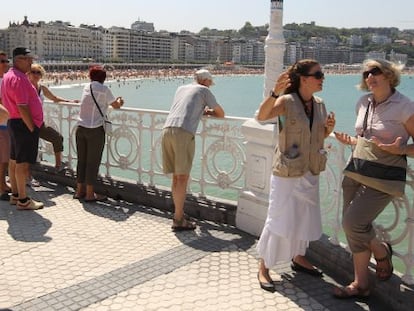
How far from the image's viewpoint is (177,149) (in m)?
5.15

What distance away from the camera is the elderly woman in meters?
6.22

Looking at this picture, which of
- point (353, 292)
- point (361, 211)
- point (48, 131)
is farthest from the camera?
point (48, 131)

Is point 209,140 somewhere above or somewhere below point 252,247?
above

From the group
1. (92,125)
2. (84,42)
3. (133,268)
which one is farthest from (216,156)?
(84,42)

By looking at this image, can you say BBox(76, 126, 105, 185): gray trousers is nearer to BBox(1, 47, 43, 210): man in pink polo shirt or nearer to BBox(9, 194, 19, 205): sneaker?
BBox(1, 47, 43, 210): man in pink polo shirt

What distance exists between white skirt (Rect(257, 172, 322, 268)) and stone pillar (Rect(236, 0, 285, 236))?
1043 millimetres

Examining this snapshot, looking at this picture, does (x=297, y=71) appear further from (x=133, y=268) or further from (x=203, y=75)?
(x=133, y=268)

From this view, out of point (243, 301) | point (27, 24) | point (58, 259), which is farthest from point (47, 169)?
point (27, 24)

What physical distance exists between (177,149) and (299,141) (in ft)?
5.41

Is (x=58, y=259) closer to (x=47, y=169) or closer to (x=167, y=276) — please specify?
(x=167, y=276)

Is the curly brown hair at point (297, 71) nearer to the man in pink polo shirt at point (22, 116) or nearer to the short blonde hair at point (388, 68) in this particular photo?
the short blonde hair at point (388, 68)

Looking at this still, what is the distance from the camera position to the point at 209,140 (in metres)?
6.36

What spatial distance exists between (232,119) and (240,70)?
647 ft

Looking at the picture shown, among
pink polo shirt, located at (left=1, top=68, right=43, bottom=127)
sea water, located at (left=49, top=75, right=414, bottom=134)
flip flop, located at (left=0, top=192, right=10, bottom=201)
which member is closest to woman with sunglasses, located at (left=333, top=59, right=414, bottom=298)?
pink polo shirt, located at (left=1, top=68, right=43, bottom=127)
